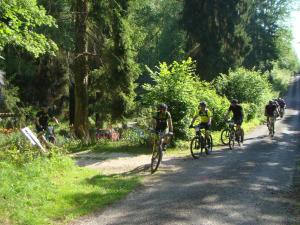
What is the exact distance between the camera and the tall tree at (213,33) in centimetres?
3869

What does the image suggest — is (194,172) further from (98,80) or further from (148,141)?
(98,80)

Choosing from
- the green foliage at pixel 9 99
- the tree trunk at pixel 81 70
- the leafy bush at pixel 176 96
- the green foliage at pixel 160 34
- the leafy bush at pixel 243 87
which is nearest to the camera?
the leafy bush at pixel 176 96

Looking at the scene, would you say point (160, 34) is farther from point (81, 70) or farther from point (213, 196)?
point (213, 196)

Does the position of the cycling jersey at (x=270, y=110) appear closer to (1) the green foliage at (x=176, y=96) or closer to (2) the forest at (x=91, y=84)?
(2) the forest at (x=91, y=84)

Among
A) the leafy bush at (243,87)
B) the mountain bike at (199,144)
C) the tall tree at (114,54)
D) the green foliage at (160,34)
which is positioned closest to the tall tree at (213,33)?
the leafy bush at (243,87)

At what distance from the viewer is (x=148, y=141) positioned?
18.9m

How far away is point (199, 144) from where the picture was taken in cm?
1652

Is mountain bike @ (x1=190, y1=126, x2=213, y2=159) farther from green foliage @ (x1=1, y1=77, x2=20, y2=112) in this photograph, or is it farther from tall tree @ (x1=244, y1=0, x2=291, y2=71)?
tall tree @ (x1=244, y1=0, x2=291, y2=71)

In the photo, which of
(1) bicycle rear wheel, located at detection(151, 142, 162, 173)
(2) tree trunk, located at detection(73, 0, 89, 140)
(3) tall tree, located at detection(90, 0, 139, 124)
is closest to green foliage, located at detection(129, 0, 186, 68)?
(3) tall tree, located at detection(90, 0, 139, 124)

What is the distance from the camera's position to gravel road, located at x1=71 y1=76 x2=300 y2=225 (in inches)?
339

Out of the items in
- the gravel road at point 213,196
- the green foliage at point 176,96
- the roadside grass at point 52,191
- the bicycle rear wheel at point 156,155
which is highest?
the green foliage at point 176,96

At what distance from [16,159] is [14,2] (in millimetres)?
4299

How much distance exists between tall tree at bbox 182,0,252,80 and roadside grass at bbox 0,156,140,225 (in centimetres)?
2705

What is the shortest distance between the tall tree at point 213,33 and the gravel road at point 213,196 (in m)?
23.1
